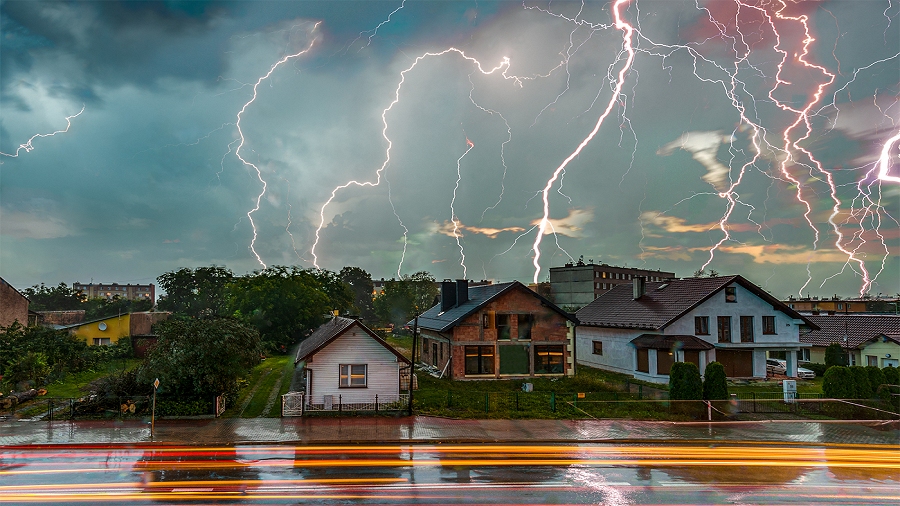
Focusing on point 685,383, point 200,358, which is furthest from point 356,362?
point 685,383

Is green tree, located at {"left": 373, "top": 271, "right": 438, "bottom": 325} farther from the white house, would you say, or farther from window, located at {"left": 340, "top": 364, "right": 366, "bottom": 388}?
window, located at {"left": 340, "top": 364, "right": 366, "bottom": 388}

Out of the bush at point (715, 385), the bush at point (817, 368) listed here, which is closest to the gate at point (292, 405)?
the bush at point (715, 385)

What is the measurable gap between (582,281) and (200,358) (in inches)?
4100

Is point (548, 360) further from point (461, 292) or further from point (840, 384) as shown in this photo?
point (840, 384)

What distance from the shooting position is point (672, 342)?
36.2 m

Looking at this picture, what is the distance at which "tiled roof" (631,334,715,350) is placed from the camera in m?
36.1

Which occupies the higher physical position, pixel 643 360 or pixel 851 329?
pixel 851 329

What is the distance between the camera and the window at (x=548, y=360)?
37938mm

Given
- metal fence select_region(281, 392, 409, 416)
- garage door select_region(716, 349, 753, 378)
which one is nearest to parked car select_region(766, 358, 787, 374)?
garage door select_region(716, 349, 753, 378)

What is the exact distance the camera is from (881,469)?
57.8ft

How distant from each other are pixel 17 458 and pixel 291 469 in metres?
9.60

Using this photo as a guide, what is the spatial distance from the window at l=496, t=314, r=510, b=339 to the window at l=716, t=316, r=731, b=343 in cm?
1577

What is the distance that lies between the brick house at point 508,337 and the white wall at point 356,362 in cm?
993

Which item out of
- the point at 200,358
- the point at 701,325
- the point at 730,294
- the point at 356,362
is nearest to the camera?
the point at 200,358
